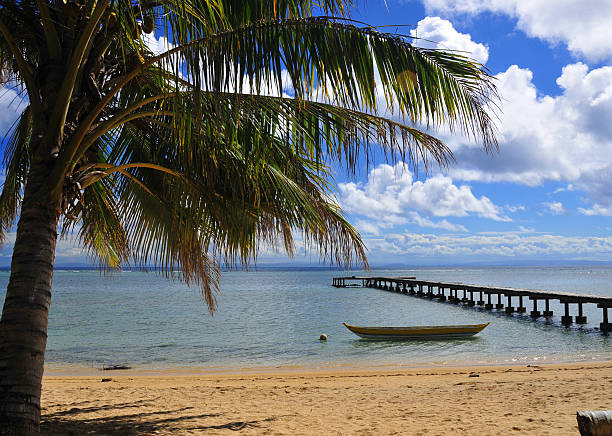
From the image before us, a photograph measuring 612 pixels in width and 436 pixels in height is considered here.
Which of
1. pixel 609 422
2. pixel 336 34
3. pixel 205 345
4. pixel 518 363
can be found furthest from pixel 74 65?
pixel 205 345

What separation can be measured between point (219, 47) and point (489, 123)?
2.09 meters

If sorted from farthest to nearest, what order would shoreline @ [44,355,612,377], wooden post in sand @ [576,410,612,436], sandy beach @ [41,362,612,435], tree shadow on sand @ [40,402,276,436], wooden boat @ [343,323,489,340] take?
wooden boat @ [343,323,489,340] → shoreline @ [44,355,612,377] → sandy beach @ [41,362,612,435] → tree shadow on sand @ [40,402,276,436] → wooden post in sand @ [576,410,612,436]

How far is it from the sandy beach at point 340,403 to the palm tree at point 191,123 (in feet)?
7.00

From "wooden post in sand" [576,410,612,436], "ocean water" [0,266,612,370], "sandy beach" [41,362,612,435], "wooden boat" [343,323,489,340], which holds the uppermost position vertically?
"wooden post in sand" [576,410,612,436]

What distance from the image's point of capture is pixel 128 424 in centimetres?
625

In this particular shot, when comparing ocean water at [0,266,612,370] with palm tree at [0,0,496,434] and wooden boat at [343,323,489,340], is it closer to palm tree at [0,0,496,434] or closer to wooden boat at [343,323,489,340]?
wooden boat at [343,323,489,340]

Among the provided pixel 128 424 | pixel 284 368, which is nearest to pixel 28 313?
pixel 128 424

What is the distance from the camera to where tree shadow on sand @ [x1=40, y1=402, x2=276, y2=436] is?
5766 millimetres

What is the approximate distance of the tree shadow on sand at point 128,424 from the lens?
5.77 meters

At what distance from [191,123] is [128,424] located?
12.7 ft

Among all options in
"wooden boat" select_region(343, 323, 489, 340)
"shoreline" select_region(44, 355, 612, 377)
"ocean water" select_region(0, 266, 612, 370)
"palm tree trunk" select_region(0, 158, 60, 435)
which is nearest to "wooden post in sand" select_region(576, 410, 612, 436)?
"palm tree trunk" select_region(0, 158, 60, 435)

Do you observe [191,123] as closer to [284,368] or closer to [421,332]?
[284,368]

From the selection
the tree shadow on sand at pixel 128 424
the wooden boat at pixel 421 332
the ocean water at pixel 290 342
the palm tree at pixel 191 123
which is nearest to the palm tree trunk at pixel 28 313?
the palm tree at pixel 191 123

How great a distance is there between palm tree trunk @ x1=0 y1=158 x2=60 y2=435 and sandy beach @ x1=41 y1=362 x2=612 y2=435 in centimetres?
221
